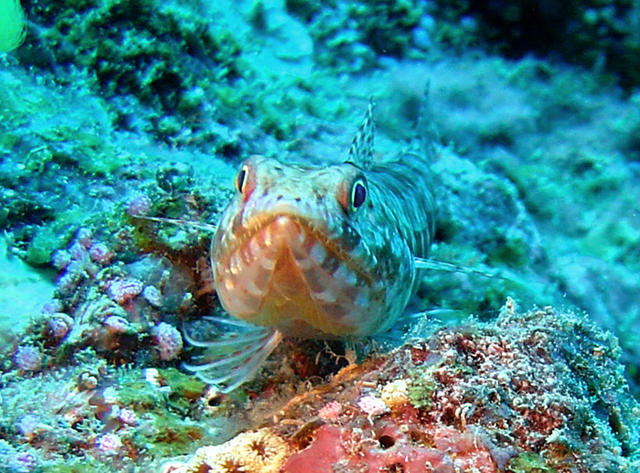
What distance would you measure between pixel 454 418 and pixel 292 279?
89cm

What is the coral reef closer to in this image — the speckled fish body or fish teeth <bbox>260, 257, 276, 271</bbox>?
the speckled fish body

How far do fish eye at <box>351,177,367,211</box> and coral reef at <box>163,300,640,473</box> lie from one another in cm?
73

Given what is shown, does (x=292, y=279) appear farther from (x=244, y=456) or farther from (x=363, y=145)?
(x=363, y=145)

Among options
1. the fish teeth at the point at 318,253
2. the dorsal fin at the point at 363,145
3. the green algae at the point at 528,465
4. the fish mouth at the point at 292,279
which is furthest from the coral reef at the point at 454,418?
the dorsal fin at the point at 363,145

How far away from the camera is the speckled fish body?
215cm

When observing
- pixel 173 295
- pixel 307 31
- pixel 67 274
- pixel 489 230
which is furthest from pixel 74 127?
pixel 489 230

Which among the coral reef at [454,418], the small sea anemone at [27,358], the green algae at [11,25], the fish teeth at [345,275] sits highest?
the green algae at [11,25]

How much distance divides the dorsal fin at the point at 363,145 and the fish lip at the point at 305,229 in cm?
144

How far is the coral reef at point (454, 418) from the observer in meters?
1.64

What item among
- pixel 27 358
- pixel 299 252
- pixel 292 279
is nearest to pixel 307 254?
pixel 299 252

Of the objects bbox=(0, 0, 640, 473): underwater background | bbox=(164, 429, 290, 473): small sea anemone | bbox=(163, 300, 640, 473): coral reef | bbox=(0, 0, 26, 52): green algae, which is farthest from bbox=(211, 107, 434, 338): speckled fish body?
bbox=(0, 0, 26, 52): green algae

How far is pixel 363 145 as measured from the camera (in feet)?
12.7

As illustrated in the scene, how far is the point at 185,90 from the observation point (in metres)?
5.59

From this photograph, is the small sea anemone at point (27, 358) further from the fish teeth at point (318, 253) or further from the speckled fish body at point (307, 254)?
the fish teeth at point (318, 253)
